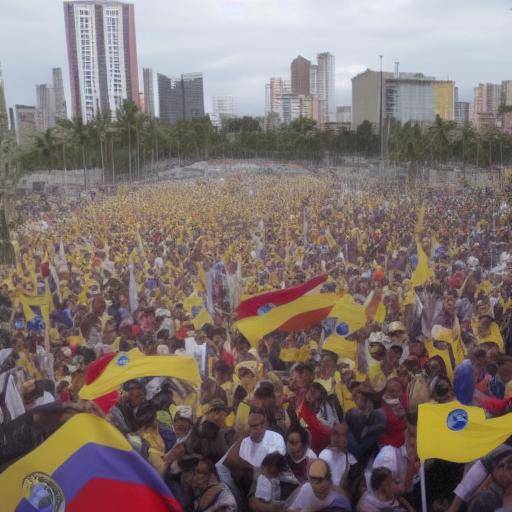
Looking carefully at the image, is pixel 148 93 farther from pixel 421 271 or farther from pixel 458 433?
pixel 458 433

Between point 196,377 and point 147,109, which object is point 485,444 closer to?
point 196,377

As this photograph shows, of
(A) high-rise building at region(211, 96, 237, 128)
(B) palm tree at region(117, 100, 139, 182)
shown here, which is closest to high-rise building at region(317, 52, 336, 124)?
(A) high-rise building at region(211, 96, 237, 128)

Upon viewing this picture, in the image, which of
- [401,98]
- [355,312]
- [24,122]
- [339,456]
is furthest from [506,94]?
[24,122]

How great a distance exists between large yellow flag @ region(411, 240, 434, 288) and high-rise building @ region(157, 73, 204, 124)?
5.17ft

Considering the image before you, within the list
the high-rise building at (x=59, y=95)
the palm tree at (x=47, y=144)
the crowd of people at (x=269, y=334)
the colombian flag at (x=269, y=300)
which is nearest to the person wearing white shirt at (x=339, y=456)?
the crowd of people at (x=269, y=334)

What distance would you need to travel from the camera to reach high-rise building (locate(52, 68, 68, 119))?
348cm

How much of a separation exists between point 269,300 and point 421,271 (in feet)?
3.19

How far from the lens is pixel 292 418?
138 inches

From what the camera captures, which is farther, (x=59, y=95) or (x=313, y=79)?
(x=313, y=79)

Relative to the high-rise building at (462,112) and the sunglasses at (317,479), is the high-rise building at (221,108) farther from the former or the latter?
the sunglasses at (317,479)

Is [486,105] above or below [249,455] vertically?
above

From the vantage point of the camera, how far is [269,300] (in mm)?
3609

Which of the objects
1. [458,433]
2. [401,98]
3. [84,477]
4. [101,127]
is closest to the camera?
[84,477]

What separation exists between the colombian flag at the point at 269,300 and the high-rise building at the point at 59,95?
1.48m
